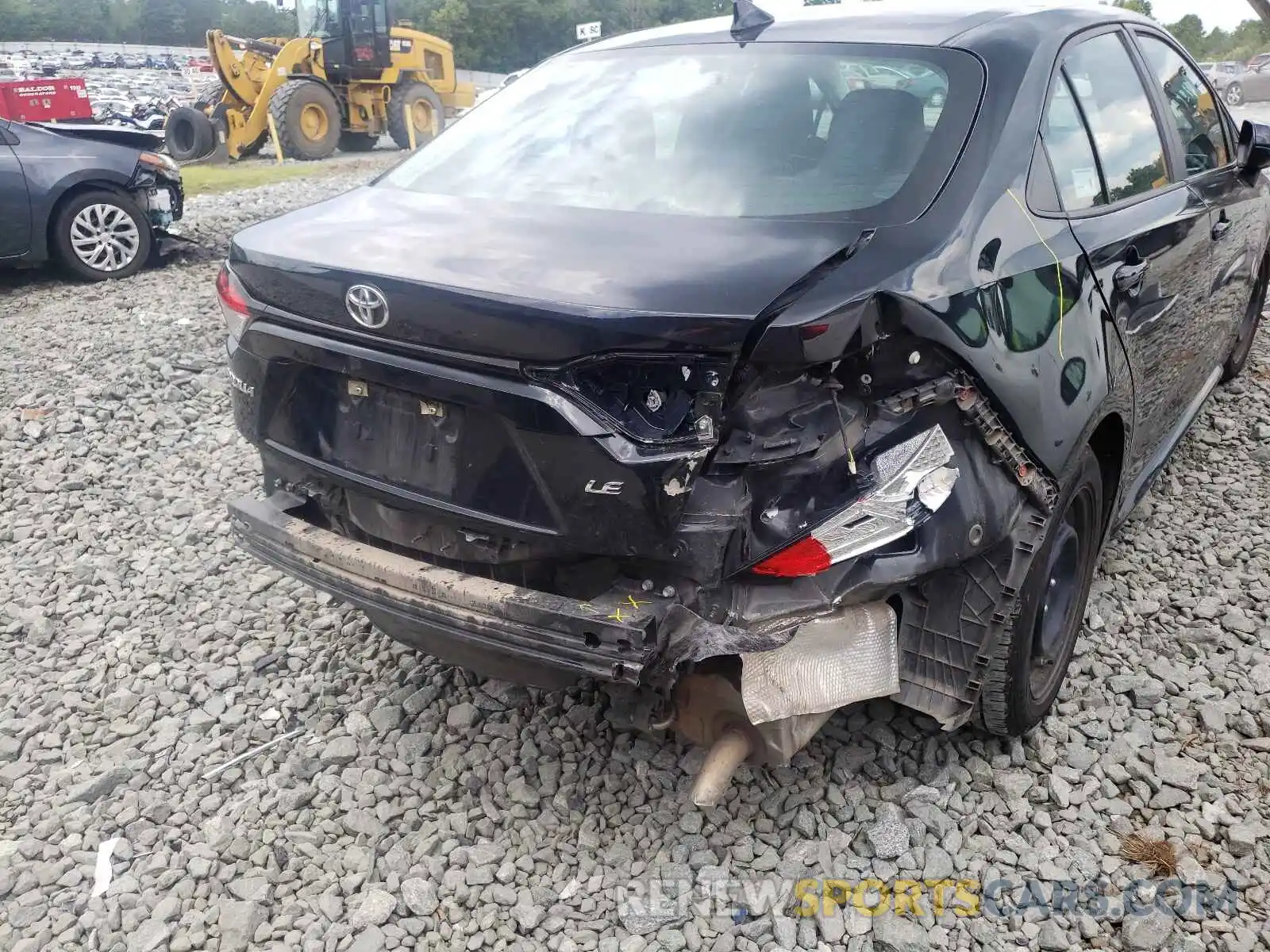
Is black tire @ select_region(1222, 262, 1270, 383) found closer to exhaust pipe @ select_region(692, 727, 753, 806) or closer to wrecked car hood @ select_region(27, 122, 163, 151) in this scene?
exhaust pipe @ select_region(692, 727, 753, 806)

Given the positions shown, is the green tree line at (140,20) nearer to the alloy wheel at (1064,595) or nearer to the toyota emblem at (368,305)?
Answer: the toyota emblem at (368,305)

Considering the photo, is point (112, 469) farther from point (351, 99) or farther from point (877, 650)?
point (351, 99)

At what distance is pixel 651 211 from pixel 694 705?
3.96 ft

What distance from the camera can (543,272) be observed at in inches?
82.3

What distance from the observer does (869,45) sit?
2.62 meters

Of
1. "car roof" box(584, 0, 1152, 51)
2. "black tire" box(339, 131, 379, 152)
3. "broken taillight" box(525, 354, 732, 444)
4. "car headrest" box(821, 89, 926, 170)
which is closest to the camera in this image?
"broken taillight" box(525, 354, 732, 444)

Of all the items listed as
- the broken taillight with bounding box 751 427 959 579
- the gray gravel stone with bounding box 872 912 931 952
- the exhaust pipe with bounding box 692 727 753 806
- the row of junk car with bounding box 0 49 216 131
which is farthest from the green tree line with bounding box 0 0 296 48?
the gray gravel stone with bounding box 872 912 931 952

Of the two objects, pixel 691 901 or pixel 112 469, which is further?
pixel 112 469

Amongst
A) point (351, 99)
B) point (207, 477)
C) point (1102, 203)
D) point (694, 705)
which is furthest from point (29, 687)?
point (351, 99)

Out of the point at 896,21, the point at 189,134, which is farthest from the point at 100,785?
the point at 189,134

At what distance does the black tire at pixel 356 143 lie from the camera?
62.2 ft

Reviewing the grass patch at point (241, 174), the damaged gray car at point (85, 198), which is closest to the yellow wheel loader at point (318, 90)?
the grass patch at point (241, 174)

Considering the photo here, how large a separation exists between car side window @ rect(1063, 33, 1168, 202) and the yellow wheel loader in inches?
541

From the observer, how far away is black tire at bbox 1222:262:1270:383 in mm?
5047
